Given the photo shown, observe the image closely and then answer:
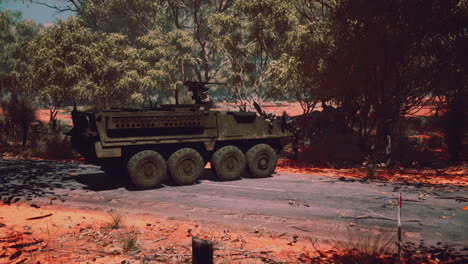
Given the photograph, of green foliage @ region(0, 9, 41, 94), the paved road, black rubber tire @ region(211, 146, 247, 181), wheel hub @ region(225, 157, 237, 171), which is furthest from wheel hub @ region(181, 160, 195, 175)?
green foliage @ region(0, 9, 41, 94)

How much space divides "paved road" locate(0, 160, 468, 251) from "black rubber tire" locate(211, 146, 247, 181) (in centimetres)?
28

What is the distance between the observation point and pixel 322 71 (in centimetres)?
1592

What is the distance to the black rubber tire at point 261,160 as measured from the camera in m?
11.1

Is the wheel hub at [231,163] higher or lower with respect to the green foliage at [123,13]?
lower

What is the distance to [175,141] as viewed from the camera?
9836mm

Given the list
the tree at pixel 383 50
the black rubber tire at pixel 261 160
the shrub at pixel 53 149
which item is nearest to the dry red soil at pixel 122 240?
the black rubber tire at pixel 261 160

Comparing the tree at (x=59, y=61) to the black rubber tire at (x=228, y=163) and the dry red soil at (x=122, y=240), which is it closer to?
the black rubber tire at (x=228, y=163)

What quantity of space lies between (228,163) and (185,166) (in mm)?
1332

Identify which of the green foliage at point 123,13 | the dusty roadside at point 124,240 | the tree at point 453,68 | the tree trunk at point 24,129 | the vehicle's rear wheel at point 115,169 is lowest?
the dusty roadside at point 124,240

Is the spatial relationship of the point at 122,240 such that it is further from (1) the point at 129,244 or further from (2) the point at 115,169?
(2) the point at 115,169

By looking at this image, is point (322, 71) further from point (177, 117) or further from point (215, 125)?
point (177, 117)

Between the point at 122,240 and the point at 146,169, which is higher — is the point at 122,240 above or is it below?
below

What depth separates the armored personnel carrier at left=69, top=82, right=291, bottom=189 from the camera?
913cm

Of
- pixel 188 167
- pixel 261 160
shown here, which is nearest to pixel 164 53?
pixel 261 160
